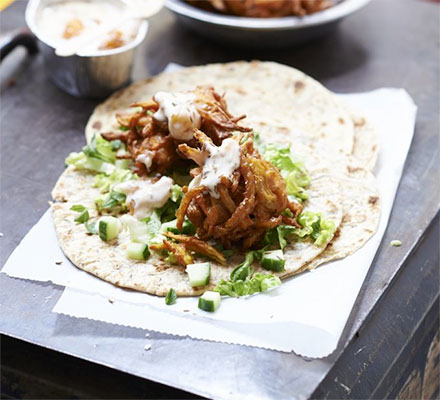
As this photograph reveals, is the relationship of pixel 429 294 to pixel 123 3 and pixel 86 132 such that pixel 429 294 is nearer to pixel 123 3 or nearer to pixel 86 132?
pixel 86 132

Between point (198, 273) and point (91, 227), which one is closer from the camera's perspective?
point (198, 273)

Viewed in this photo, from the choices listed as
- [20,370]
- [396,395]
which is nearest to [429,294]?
[396,395]

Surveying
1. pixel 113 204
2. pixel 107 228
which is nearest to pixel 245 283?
pixel 107 228

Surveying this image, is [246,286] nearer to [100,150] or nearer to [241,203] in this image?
[241,203]

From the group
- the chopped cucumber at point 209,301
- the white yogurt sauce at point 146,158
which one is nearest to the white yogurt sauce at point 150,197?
the white yogurt sauce at point 146,158

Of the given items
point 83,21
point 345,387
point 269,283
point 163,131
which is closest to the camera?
point 345,387

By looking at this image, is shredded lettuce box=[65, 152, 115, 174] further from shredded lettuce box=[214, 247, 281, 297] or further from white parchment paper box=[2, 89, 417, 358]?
shredded lettuce box=[214, 247, 281, 297]

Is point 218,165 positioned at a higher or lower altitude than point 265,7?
higher
